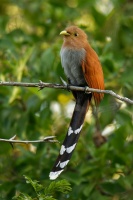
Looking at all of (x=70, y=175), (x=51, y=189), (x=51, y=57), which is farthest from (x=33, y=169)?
(x=51, y=189)

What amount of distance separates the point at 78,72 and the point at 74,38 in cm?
31

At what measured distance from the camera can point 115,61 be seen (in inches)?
280

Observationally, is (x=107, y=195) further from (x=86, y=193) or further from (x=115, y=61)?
(x=115, y=61)

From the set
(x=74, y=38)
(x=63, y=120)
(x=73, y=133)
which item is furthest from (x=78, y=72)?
(x=63, y=120)

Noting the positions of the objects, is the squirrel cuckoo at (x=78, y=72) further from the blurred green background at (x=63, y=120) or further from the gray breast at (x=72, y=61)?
the blurred green background at (x=63, y=120)

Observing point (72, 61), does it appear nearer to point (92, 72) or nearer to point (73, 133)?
point (92, 72)

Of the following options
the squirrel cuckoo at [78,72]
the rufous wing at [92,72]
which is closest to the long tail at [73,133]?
the squirrel cuckoo at [78,72]

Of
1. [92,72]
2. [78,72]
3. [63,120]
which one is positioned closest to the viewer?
[92,72]

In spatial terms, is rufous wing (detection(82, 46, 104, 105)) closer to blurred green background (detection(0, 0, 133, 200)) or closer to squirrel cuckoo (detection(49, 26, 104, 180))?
squirrel cuckoo (detection(49, 26, 104, 180))

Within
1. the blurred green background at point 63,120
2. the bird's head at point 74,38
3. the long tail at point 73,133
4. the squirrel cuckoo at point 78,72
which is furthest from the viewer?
the blurred green background at point 63,120

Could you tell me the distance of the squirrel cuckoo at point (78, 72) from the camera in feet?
19.9

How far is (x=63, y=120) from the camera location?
6938 mm

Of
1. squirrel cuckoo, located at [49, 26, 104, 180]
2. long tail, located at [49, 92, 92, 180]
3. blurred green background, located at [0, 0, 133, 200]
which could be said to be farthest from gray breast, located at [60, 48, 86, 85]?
blurred green background, located at [0, 0, 133, 200]

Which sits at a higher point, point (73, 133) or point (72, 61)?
Result: point (72, 61)
